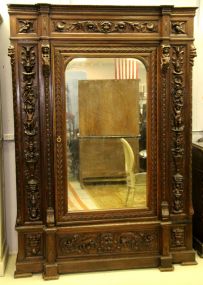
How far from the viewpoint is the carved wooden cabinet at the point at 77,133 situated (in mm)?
2881

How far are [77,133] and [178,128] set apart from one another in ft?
2.61

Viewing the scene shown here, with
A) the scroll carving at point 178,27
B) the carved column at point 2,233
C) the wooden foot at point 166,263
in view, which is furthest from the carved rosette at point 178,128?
the carved column at point 2,233

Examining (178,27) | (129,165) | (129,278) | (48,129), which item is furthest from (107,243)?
(178,27)

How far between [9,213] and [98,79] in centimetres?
145

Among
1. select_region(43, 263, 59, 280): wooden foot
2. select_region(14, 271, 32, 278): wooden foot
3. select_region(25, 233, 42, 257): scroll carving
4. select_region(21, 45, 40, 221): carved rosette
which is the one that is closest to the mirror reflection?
select_region(21, 45, 40, 221): carved rosette

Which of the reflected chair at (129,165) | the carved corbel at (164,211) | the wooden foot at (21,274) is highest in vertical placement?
the reflected chair at (129,165)

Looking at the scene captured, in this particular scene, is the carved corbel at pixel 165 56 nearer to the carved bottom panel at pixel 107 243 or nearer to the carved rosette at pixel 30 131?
the carved rosette at pixel 30 131

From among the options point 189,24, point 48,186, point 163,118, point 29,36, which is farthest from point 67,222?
point 189,24

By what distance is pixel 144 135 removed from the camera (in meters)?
3.08

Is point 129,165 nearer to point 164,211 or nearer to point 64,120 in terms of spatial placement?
point 164,211

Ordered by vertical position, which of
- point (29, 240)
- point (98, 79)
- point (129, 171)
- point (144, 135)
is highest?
point (98, 79)

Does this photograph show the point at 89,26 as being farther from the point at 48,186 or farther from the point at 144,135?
the point at 48,186

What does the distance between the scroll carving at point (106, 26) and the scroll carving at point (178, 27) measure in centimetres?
14

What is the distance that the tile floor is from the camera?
296 centimetres
